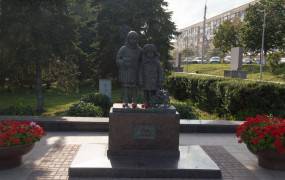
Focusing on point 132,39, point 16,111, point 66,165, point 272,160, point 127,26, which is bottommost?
point 66,165

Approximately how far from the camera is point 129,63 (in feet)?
22.6

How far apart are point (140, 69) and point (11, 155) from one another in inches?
101

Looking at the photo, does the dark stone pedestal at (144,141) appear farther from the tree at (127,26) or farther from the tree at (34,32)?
the tree at (127,26)

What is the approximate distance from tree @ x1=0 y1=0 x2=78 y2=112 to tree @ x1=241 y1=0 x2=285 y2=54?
983 inches

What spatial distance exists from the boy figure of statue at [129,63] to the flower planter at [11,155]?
1.85 meters

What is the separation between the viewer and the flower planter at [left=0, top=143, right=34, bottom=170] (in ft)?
19.8

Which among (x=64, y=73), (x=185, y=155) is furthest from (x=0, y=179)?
(x=64, y=73)

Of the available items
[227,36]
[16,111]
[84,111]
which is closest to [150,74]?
[84,111]

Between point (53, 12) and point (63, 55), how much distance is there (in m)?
1.50

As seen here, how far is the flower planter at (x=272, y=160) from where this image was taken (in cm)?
636

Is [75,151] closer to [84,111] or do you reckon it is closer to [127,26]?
[84,111]

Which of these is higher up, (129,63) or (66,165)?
(129,63)

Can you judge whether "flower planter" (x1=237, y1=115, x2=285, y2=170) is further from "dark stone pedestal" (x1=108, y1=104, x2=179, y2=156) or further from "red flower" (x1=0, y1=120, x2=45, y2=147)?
"red flower" (x1=0, y1=120, x2=45, y2=147)

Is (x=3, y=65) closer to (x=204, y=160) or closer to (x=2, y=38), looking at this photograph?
(x=2, y=38)
